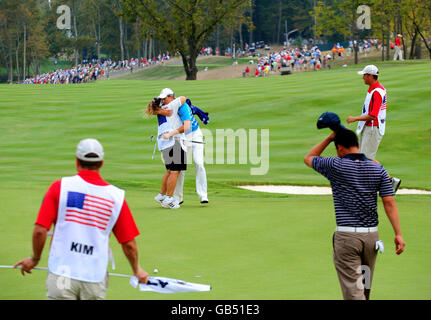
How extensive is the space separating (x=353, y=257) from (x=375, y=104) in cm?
687

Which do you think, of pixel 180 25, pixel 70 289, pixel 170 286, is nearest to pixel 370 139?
pixel 170 286

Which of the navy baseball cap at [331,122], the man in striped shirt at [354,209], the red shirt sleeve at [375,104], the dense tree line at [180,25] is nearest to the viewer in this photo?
the man in striped shirt at [354,209]

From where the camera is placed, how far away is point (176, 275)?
8.38m

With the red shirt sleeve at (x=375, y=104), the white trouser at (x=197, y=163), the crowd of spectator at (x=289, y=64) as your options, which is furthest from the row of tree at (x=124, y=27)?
the red shirt sleeve at (x=375, y=104)

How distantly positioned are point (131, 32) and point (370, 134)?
128 meters

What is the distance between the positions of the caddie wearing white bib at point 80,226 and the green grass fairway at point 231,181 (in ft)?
6.71

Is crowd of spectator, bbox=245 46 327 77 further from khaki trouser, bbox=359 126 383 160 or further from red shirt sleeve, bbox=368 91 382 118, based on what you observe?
red shirt sleeve, bbox=368 91 382 118

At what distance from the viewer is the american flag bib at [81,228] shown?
5590 millimetres

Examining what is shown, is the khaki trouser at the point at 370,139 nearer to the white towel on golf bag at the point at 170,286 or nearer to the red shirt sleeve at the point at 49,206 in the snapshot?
the white towel on golf bag at the point at 170,286

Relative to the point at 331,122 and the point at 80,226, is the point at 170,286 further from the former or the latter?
the point at 331,122

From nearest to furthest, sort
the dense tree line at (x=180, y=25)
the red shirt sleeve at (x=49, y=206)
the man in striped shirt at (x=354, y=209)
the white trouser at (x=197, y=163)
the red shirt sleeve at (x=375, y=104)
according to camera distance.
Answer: the red shirt sleeve at (x=49, y=206) → the man in striped shirt at (x=354, y=209) → the red shirt sleeve at (x=375, y=104) → the white trouser at (x=197, y=163) → the dense tree line at (x=180, y=25)

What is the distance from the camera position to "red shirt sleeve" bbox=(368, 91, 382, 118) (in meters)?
13.2

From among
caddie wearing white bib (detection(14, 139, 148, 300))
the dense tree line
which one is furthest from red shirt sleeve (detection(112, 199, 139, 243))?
the dense tree line
